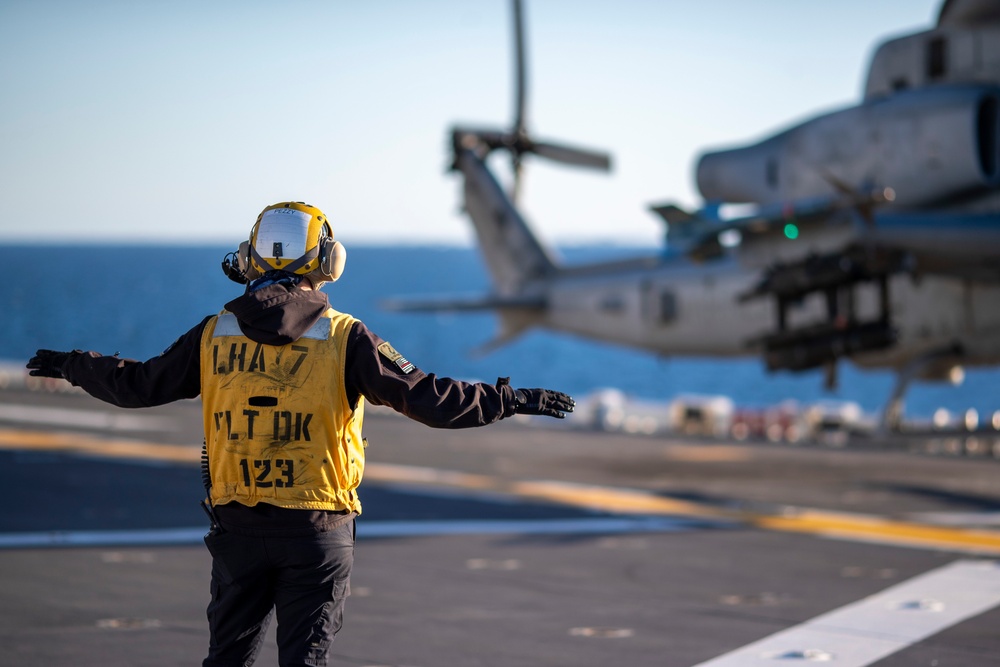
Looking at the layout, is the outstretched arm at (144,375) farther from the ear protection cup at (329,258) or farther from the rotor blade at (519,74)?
the rotor blade at (519,74)

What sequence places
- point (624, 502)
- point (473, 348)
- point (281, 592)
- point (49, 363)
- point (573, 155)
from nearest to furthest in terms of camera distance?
point (281, 592), point (49, 363), point (624, 502), point (573, 155), point (473, 348)

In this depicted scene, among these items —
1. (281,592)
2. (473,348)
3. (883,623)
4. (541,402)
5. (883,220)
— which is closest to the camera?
(281,592)

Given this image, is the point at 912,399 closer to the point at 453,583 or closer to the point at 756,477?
the point at 756,477

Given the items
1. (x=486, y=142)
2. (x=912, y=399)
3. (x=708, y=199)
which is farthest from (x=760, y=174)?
(x=912, y=399)

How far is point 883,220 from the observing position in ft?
59.7

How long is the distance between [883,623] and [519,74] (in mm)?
22542

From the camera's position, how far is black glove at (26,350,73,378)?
4605 mm

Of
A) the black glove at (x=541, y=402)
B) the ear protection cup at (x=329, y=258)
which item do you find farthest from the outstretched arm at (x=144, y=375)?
the black glove at (x=541, y=402)

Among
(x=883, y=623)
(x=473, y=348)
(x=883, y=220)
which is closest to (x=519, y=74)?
(x=883, y=220)

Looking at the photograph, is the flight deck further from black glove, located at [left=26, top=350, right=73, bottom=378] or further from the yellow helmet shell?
the yellow helmet shell

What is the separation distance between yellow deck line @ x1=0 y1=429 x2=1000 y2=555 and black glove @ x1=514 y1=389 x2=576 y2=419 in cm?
726

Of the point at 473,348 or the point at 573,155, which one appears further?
the point at 473,348

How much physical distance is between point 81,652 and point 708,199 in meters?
17.7

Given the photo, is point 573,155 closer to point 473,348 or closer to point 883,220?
point 883,220
